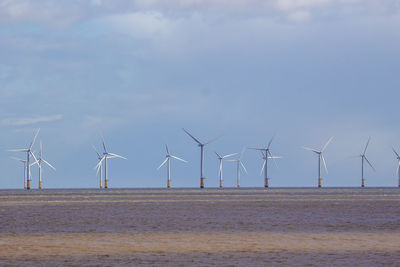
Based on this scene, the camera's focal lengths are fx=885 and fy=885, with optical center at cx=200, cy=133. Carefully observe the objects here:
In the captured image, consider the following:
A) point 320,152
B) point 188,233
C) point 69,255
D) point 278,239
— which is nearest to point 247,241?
point 278,239

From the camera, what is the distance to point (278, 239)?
95.4ft

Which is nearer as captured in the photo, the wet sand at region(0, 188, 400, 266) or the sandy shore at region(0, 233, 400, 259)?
the wet sand at region(0, 188, 400, 266)

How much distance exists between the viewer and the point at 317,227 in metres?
35.8

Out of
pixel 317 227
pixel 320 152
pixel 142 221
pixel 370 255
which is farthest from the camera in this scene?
pixel 320 152

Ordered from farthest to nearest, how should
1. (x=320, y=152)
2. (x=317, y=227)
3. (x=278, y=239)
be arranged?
(x=320, y=152) < (x=317, y=227) < (x=278, y=239)

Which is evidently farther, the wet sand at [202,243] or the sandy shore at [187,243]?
the sandy shore at [187,243]

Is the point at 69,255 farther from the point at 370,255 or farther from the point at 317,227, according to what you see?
the point at 317,227

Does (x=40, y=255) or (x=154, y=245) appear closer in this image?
(x=40, y=255)

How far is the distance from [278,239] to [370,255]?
6.43 meters

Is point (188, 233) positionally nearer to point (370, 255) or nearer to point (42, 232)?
point (42, 232)

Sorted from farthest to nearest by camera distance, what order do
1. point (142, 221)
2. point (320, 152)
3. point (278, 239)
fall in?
1. point (320, 152)
2. point (142, 221)
3. point (278, 239)

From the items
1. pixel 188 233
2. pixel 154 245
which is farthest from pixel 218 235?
pixel 154 245

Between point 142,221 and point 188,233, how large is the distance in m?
9.48

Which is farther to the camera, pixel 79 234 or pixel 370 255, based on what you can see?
pixel 79 234
